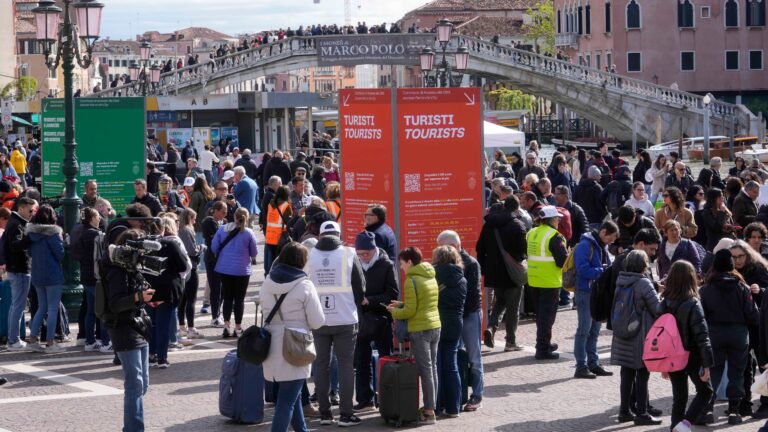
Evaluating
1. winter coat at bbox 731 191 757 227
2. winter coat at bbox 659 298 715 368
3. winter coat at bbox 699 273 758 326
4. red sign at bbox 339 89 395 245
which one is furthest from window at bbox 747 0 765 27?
winter coat at bbox 659 298 715 368

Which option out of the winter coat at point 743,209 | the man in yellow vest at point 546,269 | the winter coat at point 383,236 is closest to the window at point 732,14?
the winter coat at point 743,209

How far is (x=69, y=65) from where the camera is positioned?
17328 millimetres

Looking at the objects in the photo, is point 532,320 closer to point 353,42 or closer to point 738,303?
point 738,303

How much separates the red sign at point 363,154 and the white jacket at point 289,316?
4.19 metres

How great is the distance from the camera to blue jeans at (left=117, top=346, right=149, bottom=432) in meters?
10.0

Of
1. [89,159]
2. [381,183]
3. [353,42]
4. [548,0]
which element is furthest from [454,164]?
[548,0]

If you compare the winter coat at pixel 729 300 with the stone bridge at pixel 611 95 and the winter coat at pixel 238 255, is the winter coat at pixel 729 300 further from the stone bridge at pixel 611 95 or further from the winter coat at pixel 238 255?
the stone bridge at pixel 611 95

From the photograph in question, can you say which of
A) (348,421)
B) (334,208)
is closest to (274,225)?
(334,208)

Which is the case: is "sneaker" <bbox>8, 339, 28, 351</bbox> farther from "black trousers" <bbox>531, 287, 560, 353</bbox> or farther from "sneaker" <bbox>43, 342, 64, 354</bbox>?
"black trousers" <bbox>531, 287, 560, 353</bbox>

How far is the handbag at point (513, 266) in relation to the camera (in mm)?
14320

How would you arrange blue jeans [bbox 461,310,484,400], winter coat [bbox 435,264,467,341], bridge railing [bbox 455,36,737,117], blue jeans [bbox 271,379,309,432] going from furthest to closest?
bridge railing [bbox 455,36,737,117], blue jeans [bbox 461,310,484,400], winter coat [bbox 435,264,467,341], blue jeans [bbox 271,379,309,432]

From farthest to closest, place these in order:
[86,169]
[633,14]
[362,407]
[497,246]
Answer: [633,14]
[86,169]
[497,246]
[362,407]

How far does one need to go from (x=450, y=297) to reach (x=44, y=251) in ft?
16.4

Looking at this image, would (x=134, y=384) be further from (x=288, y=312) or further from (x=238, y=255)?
(x=238, y=255)
